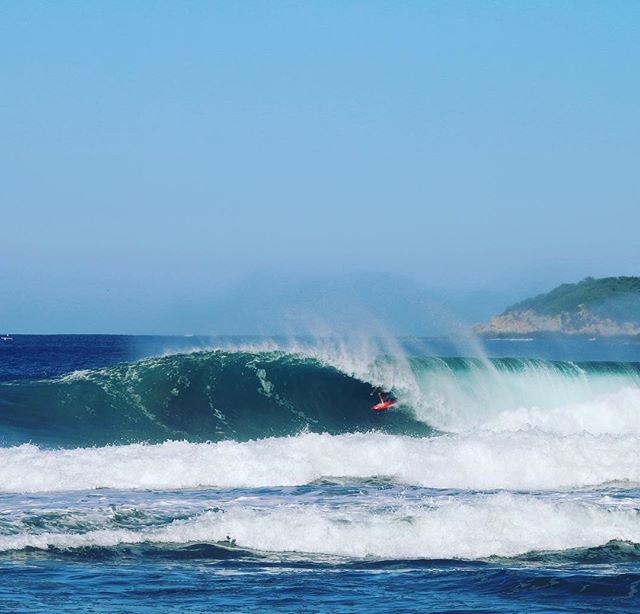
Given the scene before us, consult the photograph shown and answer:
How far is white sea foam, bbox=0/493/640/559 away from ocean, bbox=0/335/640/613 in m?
0.03

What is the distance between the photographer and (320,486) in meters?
17.2

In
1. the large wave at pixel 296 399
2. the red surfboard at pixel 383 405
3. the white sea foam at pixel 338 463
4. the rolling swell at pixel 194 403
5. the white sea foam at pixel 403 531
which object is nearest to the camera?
the white sea foam at pixel 403 531

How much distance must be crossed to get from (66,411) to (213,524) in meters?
14.2

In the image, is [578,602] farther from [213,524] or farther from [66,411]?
[66,411]

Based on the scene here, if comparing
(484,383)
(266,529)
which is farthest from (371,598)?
(484,383)

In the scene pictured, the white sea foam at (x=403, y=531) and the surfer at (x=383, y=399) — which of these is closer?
the white sea foam at (x=403, y=531)

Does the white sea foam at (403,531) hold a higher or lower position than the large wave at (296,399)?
lower

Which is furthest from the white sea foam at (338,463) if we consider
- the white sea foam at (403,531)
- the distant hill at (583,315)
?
the distant hill at (583,315)

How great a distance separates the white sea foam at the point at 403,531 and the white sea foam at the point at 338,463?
3.47 metres

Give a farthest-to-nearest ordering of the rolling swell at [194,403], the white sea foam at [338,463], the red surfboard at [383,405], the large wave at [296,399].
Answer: the red surfboard at [383,405] < the large wave at [296,399] < the rolling swell at [194,403] < the white sea foam at [338,463]

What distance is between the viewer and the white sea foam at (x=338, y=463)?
56.2ft

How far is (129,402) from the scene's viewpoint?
27.3 metres

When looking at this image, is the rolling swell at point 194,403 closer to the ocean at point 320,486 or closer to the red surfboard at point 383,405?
the ocean at point 320,486

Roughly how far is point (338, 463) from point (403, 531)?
5.66m
